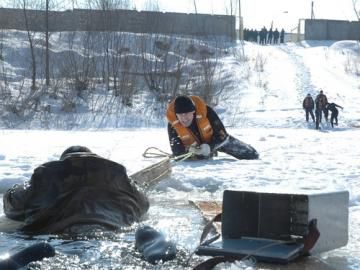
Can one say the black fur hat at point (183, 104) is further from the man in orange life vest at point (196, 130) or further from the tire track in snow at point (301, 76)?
the tire track in snow at point (301, 76)

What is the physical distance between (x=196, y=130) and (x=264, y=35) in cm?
4714

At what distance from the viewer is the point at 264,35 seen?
186 ft

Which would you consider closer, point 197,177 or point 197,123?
point 197,177

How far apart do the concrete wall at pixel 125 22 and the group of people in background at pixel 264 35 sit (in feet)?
15.2

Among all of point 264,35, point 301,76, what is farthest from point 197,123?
point 264,35

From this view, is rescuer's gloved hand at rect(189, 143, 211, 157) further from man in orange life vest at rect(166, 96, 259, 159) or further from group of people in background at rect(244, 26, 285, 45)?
group of people in background at rect(244, 26, 285, 45)

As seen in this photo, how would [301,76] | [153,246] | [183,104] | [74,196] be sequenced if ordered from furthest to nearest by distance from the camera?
1. [301,76]
2. [183,104]
3. [74,196]
4. [153,246]

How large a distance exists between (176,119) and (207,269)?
642 cm

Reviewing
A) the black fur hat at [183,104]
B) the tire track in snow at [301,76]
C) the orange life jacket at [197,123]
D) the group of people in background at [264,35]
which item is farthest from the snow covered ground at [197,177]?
the group of people in background at [264,35]

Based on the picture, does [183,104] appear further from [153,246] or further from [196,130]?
[153,246]

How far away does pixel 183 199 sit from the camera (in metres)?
7.73

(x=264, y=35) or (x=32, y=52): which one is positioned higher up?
(x=264, y=35)

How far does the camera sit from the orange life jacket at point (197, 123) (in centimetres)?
1063

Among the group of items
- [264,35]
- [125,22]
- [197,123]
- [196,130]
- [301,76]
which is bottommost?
[301,76]
